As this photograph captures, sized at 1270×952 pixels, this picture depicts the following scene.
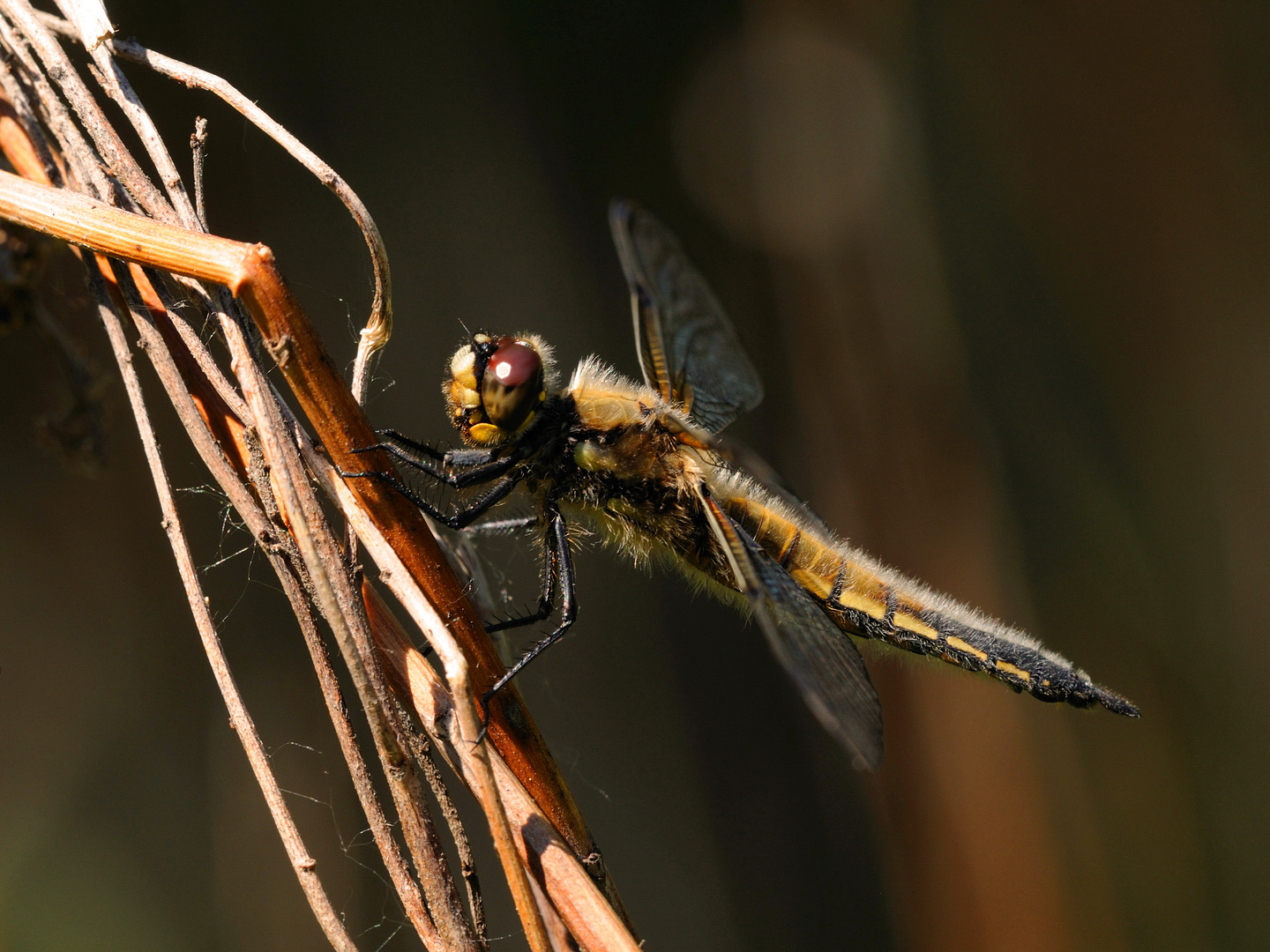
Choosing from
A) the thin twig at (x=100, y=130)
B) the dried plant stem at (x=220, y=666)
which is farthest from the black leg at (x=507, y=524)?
the thin twig at (x=100, y=130)

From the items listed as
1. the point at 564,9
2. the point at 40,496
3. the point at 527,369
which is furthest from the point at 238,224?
the point at 564,9

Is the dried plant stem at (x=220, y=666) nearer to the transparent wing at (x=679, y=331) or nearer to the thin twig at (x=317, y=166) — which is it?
the thin twig at (x=317, y=166)

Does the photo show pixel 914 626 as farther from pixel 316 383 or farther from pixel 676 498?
pixel 316 383

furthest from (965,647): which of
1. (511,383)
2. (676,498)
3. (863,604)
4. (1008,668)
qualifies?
(511,383)

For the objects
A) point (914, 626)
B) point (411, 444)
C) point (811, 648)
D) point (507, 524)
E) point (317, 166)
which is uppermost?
point (317, 166)

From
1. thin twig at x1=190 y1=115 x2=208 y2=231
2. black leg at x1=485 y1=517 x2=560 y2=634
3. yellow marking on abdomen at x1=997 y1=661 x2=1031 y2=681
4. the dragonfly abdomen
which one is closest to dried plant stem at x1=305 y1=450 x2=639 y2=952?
thin twig at x1=190 y1=115 x2=208 y2=231

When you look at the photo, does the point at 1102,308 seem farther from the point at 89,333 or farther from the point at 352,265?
the point at 89,333
